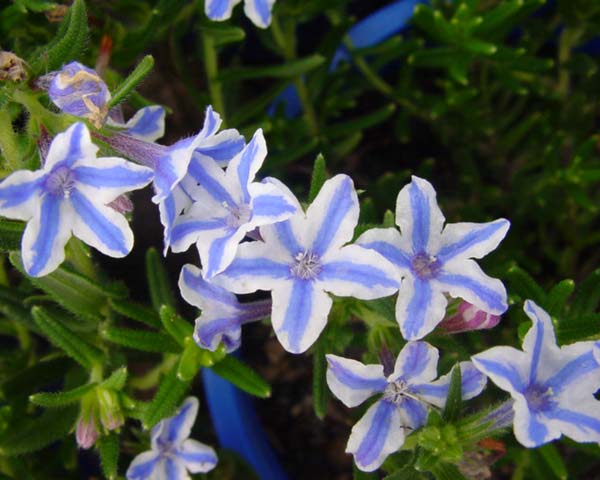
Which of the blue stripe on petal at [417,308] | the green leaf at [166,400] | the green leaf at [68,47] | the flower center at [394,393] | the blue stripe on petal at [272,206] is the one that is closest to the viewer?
the blue stripe on petal at [272,206]

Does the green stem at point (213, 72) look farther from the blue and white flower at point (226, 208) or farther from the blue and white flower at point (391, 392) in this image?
the blue and white flower at point (391, 392)

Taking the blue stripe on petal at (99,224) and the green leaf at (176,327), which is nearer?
the blue stripe on petal at (99,224)

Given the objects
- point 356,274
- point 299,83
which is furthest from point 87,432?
point 299,83

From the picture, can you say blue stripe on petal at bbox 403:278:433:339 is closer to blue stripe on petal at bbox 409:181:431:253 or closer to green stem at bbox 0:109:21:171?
blue stripe on petal at bbox 409:181:431:253

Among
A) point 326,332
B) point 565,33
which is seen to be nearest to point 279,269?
point 326,332

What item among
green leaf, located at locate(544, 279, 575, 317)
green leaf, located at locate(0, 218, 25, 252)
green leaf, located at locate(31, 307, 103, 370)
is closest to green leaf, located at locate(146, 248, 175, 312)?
green leaf, located at locate(31, 307, 103, 370)

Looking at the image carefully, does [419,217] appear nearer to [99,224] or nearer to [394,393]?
[394,393]

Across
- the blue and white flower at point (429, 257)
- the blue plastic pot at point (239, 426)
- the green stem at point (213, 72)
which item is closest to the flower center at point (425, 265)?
the blue and white flower at point (429, 257)

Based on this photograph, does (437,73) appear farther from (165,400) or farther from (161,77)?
(165,400)
